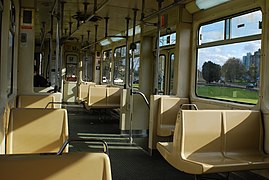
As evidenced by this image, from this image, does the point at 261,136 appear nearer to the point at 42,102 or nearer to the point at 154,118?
the point at 154,118

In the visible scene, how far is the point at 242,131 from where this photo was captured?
3.70 m

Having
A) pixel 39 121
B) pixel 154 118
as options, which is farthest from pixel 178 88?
pixel 39 121

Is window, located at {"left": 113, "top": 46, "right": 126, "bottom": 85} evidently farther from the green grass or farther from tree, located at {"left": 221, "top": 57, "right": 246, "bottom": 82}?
tree, located at {"left": 221, "top": 57, "right": 246, "bottom": 82}

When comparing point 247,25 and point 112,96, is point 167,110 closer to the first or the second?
point 247,25

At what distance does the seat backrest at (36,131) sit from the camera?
10.6ft

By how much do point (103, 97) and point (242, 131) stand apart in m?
5.53

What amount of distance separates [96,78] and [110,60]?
1760 mm

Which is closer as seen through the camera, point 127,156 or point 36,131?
point 36,131

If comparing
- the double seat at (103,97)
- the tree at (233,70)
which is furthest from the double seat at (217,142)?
the double seat at (103,97)

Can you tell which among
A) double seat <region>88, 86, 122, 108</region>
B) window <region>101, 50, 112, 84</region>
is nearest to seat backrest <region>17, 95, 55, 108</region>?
double seat <region>88, 86, 122, 108</region>

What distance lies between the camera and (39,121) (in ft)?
10.8

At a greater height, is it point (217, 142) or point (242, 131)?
point (242, 131)

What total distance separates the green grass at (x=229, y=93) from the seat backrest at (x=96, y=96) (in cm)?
377

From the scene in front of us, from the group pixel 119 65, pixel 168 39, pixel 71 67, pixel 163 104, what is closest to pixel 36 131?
pixel 163 104
